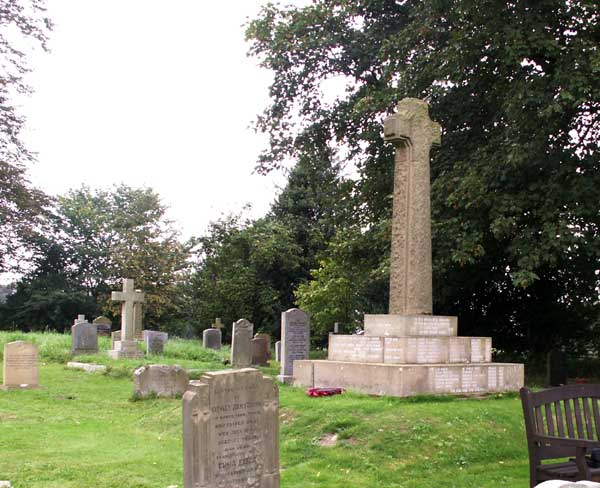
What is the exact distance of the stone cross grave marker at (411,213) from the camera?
11.8 metres

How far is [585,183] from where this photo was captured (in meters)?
15.8

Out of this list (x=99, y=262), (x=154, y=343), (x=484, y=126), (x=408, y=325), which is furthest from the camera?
(x=99, y=262)

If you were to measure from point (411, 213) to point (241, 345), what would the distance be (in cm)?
1052

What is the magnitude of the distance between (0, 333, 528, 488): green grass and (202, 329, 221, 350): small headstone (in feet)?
61.7

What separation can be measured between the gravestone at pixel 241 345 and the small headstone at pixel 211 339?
10.1 m

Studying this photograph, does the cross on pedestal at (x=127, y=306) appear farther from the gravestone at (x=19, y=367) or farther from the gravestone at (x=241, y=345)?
the gravestone at (x=19, y=367)

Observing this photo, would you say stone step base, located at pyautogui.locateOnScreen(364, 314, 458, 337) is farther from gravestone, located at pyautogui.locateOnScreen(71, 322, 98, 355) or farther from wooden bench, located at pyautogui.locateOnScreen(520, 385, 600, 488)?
gravestone, located at pyautogui.locateOnScreen(71, 322, 98, 355)

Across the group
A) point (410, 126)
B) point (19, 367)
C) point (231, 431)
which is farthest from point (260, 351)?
point (231, 431)

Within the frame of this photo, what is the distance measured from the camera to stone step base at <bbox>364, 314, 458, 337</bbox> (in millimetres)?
11398

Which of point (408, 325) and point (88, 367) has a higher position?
point (408, 325)

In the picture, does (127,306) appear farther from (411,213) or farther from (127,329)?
(411,213)

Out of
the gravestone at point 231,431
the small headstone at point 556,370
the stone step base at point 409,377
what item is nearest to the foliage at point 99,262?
the small headstone at point 556,370

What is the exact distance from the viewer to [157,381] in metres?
14.1

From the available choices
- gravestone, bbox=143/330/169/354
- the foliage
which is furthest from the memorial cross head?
the foliage
